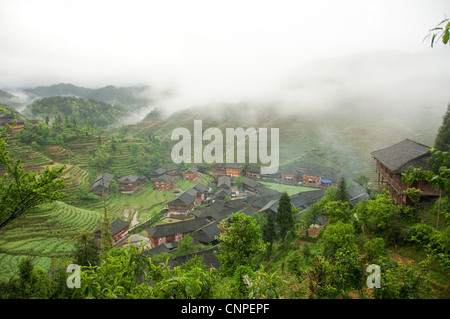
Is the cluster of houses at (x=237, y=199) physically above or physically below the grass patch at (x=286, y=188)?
above

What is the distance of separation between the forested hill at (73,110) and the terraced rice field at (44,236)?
247 feet

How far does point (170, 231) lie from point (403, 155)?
24685 millimetres

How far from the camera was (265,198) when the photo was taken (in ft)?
123

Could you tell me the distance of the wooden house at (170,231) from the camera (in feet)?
92.8

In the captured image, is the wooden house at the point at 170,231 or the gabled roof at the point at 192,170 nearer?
the wooden house at the point at 170,231

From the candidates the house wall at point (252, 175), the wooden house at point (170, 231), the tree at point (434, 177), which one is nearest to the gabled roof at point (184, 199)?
the wooden house at point (170, 231)

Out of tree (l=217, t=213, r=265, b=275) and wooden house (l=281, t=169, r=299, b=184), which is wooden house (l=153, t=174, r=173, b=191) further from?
Answer: tree (l=217, t=213, r=265, b=275)

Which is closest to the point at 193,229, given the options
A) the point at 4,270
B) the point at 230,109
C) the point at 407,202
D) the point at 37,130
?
the point at 4,270

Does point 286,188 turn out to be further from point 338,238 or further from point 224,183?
point 338,238

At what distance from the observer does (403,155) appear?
15.6m

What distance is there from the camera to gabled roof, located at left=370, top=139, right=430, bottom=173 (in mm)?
14414

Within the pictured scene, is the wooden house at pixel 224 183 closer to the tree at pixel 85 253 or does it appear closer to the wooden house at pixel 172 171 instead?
the wooden house at pixel 172 171
